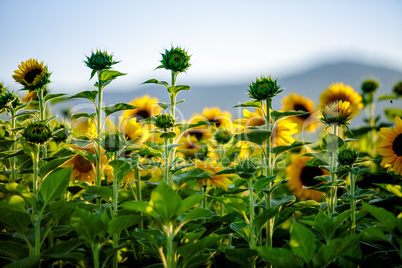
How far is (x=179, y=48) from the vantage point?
4.70 feet

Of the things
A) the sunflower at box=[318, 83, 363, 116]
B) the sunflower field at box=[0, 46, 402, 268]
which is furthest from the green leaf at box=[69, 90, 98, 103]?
the sunflower at box=[318, 83, 363, 116]

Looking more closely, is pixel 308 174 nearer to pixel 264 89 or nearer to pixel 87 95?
pixel 264 89

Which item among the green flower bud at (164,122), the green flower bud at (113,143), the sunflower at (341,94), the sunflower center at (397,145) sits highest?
the sunflower at (341,94)

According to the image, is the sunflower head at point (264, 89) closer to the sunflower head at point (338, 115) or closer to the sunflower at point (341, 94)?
the sunflower head at point (338, 115)

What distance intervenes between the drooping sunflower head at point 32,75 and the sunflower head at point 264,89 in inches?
29.7

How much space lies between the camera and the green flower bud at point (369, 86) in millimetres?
3033

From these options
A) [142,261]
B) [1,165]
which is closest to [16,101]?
[1,165]

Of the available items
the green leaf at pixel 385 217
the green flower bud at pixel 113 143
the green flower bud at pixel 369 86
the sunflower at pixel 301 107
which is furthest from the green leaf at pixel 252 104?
the green flower bud at pixel 369 86

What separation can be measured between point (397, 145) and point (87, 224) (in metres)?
1.08

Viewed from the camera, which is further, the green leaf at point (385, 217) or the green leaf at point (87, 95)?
the green leaf at point (87, 95)

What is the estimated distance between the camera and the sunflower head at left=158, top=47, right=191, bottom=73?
1.39 m

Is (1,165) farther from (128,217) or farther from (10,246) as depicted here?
(128,217)

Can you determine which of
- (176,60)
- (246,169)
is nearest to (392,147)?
(246,169)

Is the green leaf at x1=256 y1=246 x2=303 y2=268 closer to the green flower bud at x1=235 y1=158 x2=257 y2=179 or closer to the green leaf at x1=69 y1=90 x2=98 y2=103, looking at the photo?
the green flower bud at x1=235 y1=158 x2=257 y2=179
